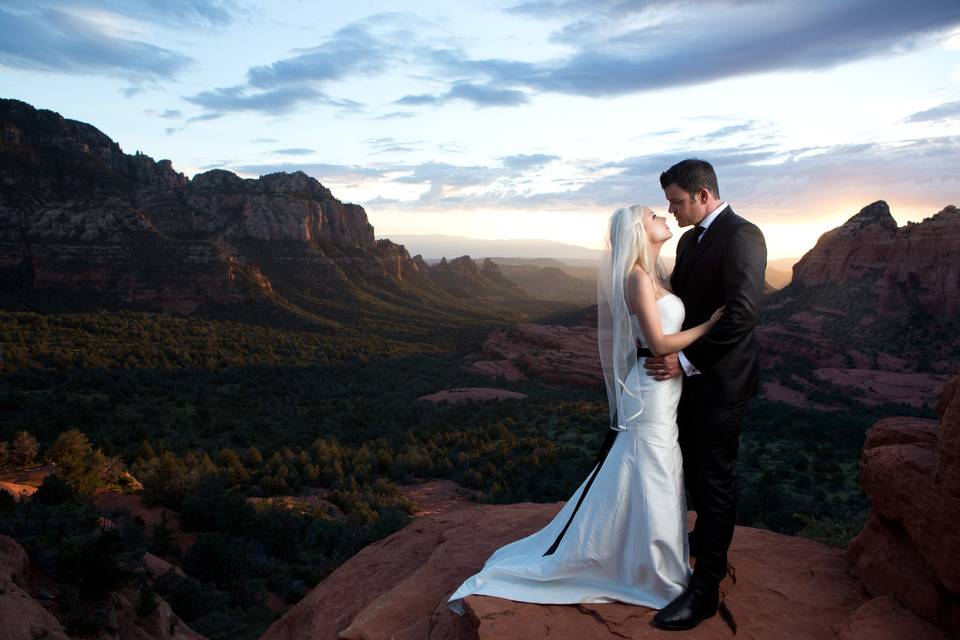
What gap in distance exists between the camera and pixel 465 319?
65312 mm

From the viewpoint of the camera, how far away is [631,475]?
12.6 feet

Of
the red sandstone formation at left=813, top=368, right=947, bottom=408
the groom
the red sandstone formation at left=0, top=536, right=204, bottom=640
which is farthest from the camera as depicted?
the red sandstone formation at left=813, top=368, right=947, bottom=408

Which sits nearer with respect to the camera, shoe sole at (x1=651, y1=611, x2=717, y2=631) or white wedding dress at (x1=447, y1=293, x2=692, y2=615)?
shoe sole at (x1=651, y1=611, x2=717, y2=631)

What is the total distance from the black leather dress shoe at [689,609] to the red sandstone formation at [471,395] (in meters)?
26.2

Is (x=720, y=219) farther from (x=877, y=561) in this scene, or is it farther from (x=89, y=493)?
(x=89, y=493)

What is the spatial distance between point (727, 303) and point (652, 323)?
456 millimetres

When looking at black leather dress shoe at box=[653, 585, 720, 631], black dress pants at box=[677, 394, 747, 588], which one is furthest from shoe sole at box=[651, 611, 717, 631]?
black dress pants at box=[677, 394, 747, 588]

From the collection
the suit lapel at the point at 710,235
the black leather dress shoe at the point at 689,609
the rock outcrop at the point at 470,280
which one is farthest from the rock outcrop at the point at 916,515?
the rock outcrop at the point at 470,280

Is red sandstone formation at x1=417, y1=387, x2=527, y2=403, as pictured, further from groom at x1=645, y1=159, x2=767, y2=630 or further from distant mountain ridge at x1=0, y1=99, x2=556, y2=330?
groom at x1=645, y1=159, x2=767, y2=630

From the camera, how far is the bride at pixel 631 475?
3.75 metres

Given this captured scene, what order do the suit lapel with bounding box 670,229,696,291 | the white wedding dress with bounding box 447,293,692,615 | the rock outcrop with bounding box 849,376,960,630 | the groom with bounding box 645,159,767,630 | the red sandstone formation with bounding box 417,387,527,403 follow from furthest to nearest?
the red sandstone formation with bounding box 417,387,527,403 → the suit lapel with bounding box 670,229,696,291 → the white wedding dress with bounding box 447,293,692,615 → the groom with bounding box 645,159,767,630 → the rock outcrop with bounding box 849,376,960,630

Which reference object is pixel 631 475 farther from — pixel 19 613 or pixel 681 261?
pixel 19 613

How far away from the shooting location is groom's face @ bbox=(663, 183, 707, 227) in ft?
12.3


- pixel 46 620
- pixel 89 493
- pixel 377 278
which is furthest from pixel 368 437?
pixel 377 278
